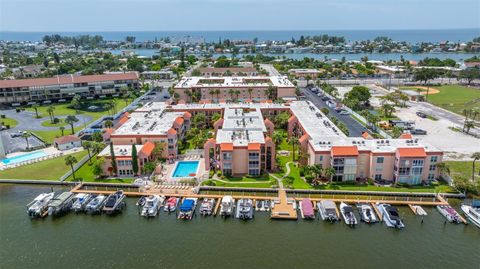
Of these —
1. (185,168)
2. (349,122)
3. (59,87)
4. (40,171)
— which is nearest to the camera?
(40,171)

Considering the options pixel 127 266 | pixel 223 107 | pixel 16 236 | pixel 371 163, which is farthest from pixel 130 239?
pixel 223 107

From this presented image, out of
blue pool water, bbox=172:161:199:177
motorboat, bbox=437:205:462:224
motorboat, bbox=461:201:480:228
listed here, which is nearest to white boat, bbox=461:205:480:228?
motorboat, bbox=461:201:480:228

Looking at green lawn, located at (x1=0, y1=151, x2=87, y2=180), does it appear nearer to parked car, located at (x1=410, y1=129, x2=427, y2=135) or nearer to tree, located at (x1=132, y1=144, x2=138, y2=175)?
tree, located at (x1=132, y1=144, x2=138, y2=175)

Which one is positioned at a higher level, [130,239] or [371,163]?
[371,163]

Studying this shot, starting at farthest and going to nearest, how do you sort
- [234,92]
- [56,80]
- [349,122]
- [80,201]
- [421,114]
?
[56,80]
[234,92]
[421,114]
[349,122]
[80,201]

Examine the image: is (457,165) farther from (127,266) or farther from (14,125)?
(14,125)

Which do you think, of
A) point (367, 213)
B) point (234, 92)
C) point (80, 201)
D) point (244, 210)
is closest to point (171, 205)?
point (244, 210)

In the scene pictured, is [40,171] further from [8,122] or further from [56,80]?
[56,80]
